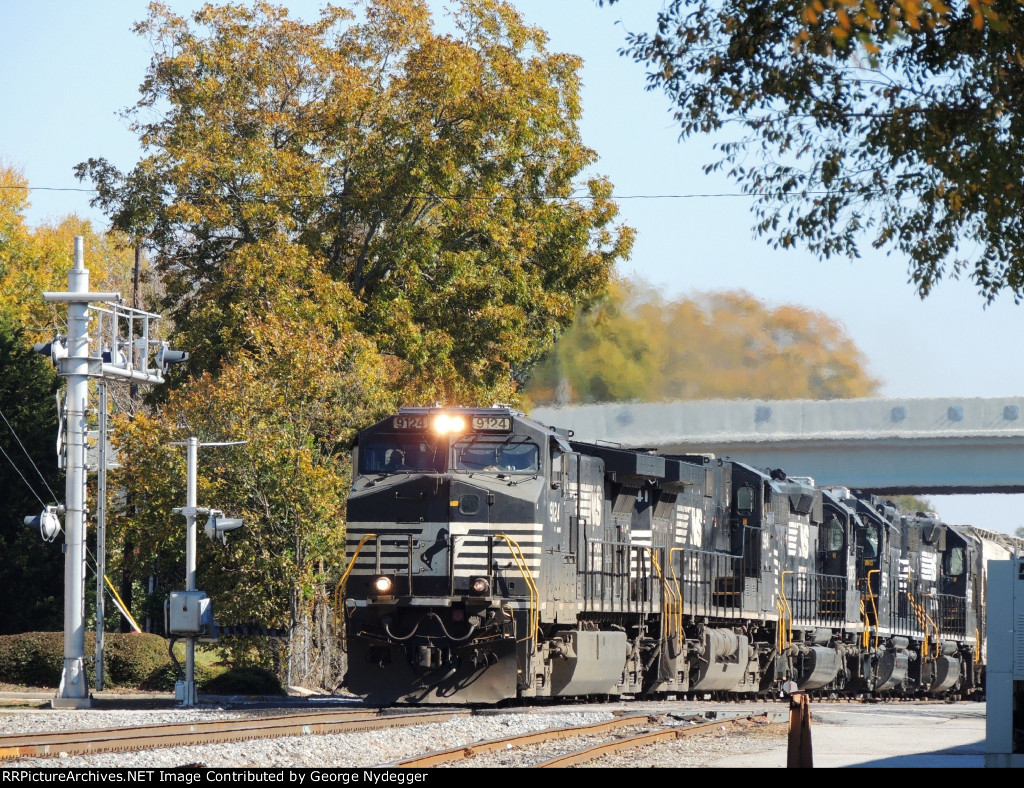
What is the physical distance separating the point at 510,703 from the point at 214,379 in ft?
40.3

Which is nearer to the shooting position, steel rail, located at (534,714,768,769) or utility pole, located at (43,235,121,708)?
steel rail, located at (534,714,768,769)

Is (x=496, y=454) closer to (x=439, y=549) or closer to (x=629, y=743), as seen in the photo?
(x=439, y=549)

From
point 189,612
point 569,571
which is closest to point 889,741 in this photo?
point 569,571

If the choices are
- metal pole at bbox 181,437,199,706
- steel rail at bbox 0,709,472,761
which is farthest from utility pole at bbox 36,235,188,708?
steel rail at bbox 0,709,472,761

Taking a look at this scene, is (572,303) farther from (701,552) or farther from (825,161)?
(825,161)

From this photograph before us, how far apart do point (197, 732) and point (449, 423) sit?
18.3 feet

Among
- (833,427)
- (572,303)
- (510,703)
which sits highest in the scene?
(572,303)

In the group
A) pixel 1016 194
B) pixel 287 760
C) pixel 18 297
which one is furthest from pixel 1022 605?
pixel 18 297

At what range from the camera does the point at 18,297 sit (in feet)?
152

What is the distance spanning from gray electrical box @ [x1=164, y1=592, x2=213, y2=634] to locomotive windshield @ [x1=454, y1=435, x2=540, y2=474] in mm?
5930

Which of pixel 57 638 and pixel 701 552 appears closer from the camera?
pixel 701 552

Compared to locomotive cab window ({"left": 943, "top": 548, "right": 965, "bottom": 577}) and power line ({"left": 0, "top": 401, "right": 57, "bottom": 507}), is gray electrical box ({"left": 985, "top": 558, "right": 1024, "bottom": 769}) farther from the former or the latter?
power line ({"left": 0, "top": 401, "right": 57, "bottom": 507})

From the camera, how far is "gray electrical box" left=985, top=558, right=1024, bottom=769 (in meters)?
11.4
